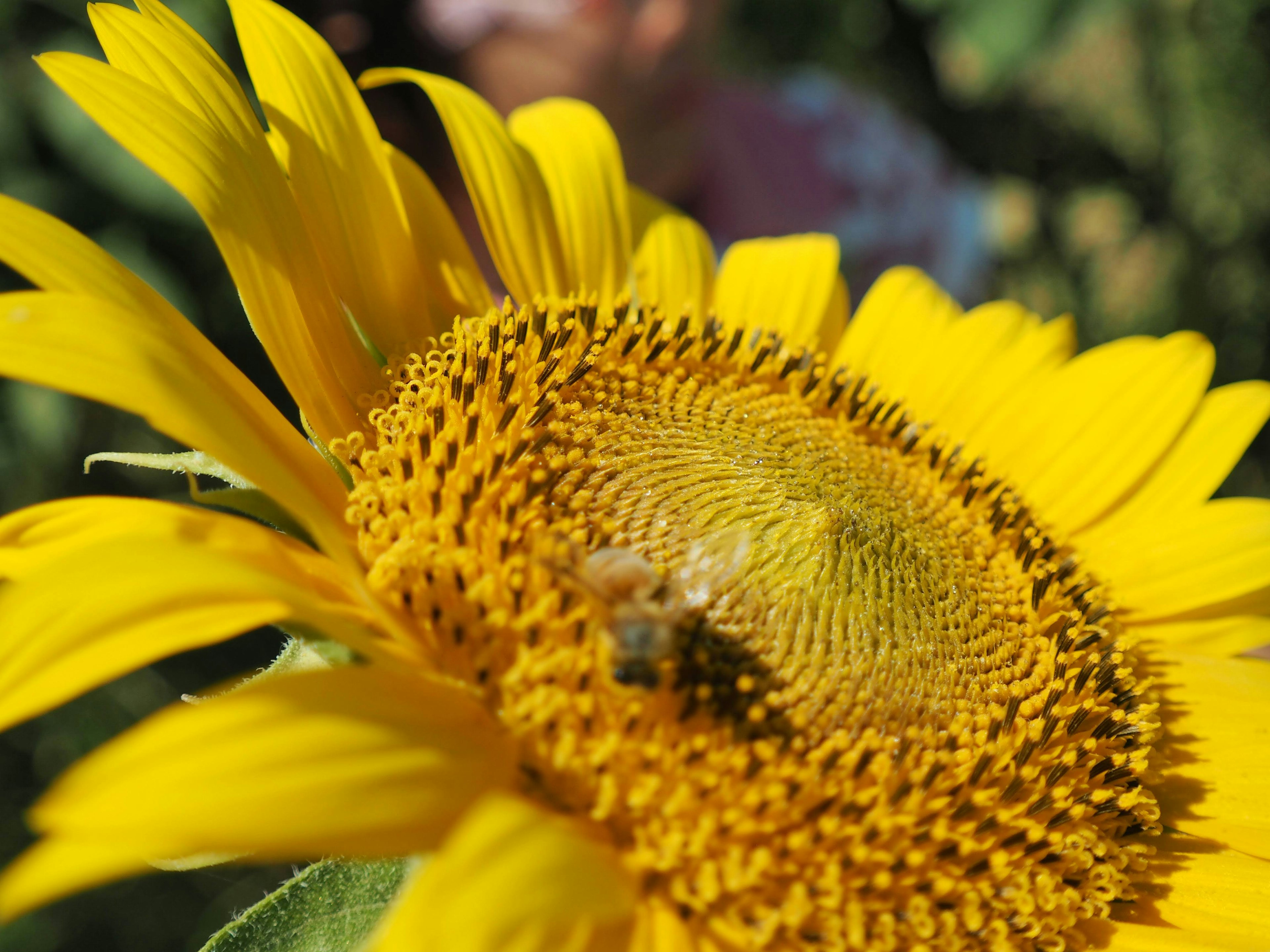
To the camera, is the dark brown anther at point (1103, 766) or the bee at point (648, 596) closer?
the bee at point (648, 596)

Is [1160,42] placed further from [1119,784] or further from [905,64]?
[1119,784]

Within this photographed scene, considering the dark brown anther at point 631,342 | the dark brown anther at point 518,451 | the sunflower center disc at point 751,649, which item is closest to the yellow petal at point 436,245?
the sunflower center disc at point 751,649

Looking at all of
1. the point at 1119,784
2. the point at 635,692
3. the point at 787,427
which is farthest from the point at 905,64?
the point at 635,692

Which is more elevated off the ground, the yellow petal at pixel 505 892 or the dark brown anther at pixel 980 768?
the dark brown anther at pixel 980 768

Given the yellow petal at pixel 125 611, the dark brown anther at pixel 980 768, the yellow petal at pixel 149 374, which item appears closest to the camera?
the yellow petal at pixel 125 611

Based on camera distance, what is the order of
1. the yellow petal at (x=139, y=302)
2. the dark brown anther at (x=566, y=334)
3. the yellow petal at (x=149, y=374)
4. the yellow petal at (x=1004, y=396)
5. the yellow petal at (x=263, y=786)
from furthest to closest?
1. the yellow petal at (x=1004, y=396)
2. the dark brown anther at (x=566, y=334)
3. the yellow petal at (x=139, y=302)
4. the yellow petal at (x=149, y=374)
5. the yellow petal at (x=263, y=786)

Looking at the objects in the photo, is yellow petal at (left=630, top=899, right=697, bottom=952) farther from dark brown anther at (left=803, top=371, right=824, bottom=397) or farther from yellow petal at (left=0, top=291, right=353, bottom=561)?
dark brown anther at (left=803, top=371, right=824, bottom=397)

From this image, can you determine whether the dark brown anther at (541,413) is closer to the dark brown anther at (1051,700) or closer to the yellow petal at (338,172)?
the yellow petal at (338,172)

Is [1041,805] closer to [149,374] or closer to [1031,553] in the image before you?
[1031,553]
